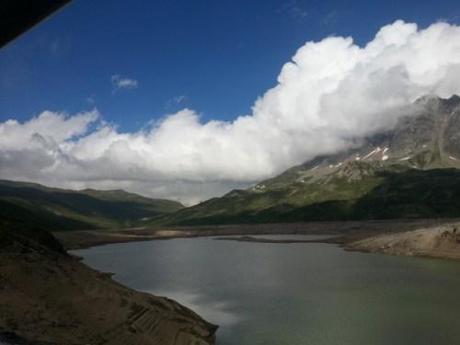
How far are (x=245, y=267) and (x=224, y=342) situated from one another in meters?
59.4

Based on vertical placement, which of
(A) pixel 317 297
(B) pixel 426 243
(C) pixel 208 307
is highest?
(B) pixel 426 243

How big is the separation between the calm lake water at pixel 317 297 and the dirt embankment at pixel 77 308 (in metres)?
5.13

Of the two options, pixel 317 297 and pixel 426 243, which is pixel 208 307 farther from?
pixel 426 243

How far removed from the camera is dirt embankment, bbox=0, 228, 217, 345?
37.2 metres

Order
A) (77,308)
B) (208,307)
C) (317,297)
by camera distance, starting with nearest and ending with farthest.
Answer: (77,308) → (208,307) → (317,297)

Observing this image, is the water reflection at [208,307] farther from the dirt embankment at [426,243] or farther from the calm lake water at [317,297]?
the dirt embankment at [426,243]

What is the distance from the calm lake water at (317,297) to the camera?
45812 mm

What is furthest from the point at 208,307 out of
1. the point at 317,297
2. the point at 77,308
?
the point at 77,308

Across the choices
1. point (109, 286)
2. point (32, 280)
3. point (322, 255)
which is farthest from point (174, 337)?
point (322, 255)

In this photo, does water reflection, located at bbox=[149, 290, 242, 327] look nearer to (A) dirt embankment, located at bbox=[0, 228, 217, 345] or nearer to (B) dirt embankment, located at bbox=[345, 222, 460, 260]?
(A) dirt embankment, located at bbox=[0, 228, 217, 345]

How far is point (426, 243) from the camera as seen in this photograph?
12512cm

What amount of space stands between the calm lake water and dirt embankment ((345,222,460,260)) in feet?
29.0

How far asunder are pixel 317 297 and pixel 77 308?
32880 mm

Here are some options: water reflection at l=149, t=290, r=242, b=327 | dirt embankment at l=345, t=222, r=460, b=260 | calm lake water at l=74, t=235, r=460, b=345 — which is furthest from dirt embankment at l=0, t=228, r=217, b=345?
dirt embankment at l=345, t=222, r=460, b=260
